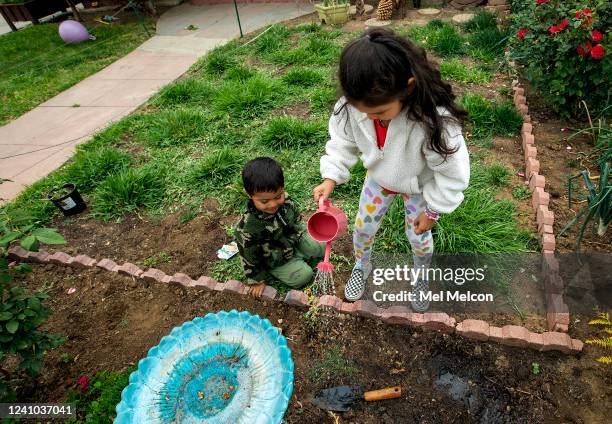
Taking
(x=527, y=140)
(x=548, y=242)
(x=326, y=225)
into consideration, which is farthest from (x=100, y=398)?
(x=527, y=140)

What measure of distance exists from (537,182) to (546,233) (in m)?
0.51

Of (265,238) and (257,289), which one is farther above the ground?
(265,238)

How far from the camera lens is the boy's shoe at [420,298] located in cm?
231

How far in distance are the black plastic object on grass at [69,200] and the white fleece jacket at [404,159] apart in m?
2.58

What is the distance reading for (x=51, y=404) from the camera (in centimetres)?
207

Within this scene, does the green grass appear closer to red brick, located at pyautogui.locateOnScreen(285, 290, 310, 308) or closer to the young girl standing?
red brick, located at pyautogui.locateOnScreen(285, 290, 310, 308)

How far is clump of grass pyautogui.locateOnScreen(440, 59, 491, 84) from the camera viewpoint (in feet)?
13.9

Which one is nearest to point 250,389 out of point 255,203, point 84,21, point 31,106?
point 255,203

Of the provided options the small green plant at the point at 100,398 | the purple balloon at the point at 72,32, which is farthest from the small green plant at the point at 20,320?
the purple balloon at the point at 72,32

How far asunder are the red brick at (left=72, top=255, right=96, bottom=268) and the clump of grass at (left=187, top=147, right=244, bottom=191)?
1.03 meters

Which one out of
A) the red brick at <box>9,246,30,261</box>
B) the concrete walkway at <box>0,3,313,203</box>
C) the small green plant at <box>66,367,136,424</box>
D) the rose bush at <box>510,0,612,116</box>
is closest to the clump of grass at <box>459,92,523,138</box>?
the rose bush at <box>510,0,612,116</box>

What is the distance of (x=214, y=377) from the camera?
57.8 inches

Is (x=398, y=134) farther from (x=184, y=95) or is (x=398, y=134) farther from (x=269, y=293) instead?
(x=184, y=95)

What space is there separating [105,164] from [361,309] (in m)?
2.98
